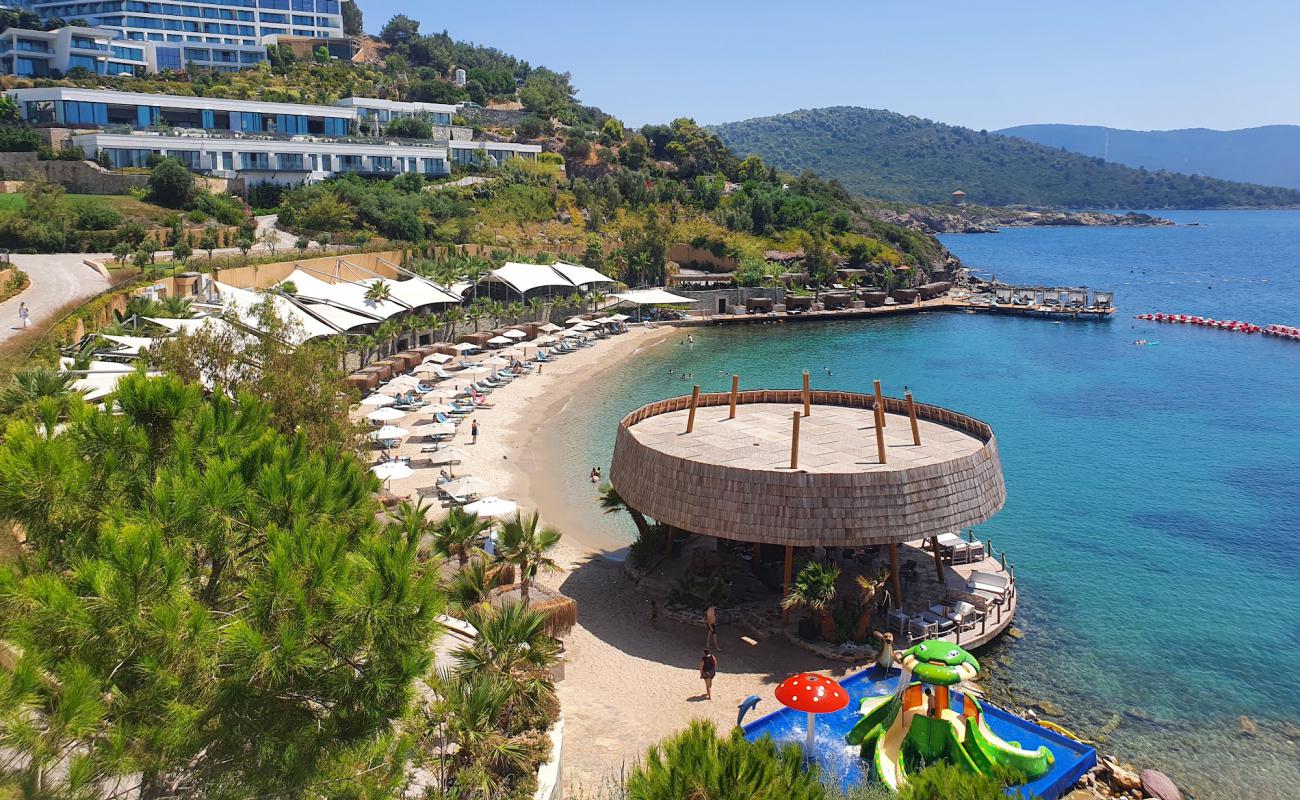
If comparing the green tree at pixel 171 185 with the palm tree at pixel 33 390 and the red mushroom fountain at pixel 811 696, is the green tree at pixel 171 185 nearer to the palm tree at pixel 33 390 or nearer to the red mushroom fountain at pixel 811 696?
the palm tree at pixel 33 390

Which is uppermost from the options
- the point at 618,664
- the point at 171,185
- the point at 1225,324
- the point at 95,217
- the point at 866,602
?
the point at 171,185

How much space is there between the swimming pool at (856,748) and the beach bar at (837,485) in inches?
130

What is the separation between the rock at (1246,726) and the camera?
17.4 m

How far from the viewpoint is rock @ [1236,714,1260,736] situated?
57.0 feet

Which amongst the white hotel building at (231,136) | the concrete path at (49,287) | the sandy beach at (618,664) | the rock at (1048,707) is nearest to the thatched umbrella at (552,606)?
the sandy beach at (618,664)

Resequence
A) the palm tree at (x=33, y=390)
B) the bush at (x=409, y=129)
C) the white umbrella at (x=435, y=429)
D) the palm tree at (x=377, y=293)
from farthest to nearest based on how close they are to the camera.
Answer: the bush at (x=409, y=129) → the palm tree at (x=377, y=293) → the white umbrella at (x=435, y=429) → the palm tree at (x=33, y=390)

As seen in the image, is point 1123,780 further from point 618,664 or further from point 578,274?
point 578,274

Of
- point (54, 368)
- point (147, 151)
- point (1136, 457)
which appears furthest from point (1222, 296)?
point (54, 368)

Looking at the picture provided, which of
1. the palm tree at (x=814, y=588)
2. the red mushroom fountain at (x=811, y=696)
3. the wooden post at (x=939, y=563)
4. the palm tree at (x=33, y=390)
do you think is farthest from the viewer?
the wooden post at (x=939, y=563)

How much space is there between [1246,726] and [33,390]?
2356 cm

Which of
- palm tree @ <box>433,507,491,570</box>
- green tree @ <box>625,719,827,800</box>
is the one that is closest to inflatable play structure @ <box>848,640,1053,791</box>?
green tree @ <box>625,719,827,800</box>

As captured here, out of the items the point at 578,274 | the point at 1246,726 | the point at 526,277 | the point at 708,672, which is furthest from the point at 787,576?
the point at 578,274

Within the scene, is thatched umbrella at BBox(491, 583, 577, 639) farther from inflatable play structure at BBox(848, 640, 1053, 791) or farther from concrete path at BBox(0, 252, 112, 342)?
concrete path at BBox(0, 252, 112, 342)

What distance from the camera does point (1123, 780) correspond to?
15.1m
